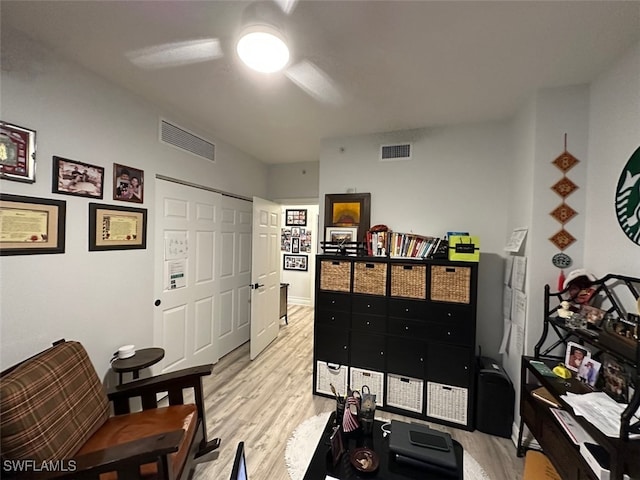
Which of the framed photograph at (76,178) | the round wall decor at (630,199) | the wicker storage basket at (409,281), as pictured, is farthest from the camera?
the wicker storage basket at (409,281)

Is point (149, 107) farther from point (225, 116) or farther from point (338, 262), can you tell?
point (338, 262)

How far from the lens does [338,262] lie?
2525 millimetres

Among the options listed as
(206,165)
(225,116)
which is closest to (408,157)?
(225,116)

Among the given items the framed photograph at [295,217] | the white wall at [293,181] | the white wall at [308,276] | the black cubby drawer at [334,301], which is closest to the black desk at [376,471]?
the black cubby drawer at [334,301]

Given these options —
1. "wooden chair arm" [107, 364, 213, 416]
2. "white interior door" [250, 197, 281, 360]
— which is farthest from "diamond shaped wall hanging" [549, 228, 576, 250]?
"white interior door" [250, 197, 281, 360]

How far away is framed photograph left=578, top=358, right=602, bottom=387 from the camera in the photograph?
1479 mm

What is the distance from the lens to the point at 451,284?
2.18 m

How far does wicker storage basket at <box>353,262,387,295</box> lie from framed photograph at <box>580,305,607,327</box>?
49.5 inches

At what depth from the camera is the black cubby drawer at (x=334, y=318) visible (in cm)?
249

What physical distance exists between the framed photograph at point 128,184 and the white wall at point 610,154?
10.6 feet

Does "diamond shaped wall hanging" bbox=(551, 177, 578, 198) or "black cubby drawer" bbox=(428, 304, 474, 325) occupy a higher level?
"diamond shaped wall hanging" bbox=(551, 177, 578, 198)

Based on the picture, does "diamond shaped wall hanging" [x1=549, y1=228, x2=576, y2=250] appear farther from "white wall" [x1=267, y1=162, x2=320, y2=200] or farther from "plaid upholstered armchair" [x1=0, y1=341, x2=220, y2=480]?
"white wall" [x1=267, y1=162, x2=320, y2=200]

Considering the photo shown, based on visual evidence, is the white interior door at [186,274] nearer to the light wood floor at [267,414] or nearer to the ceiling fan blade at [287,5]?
the light wood floor at [267,414]

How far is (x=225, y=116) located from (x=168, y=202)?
3.15 ft
